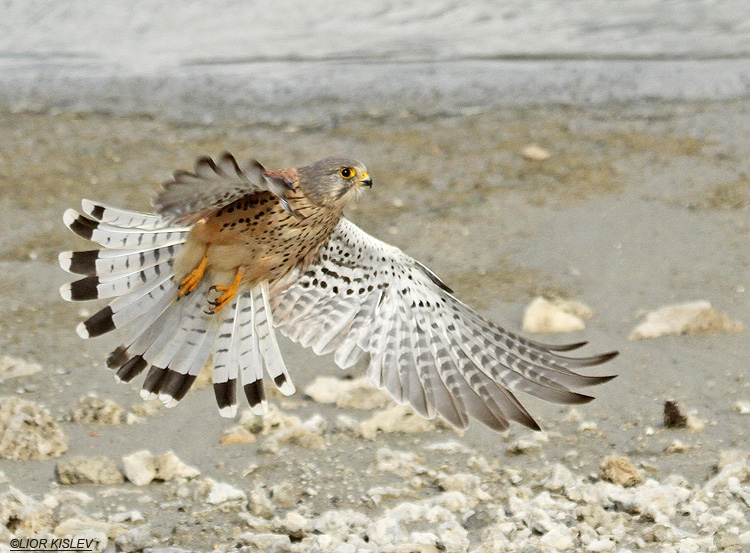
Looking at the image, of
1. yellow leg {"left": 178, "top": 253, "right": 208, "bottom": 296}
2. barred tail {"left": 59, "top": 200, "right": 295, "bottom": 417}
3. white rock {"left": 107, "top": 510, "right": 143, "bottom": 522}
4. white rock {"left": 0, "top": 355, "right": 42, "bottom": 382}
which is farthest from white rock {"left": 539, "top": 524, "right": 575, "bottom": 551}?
white rock {"left": 0, "top": 355, "right": 42, "bottom": 382}

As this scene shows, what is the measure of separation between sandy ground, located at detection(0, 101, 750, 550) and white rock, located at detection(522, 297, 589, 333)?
0.25 ft

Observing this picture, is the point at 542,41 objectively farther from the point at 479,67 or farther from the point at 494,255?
the point at 494,255

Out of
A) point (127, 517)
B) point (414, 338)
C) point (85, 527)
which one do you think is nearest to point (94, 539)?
point (85, 527)

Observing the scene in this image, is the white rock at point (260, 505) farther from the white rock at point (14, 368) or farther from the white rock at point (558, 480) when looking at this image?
the white rock at point (14, 368)

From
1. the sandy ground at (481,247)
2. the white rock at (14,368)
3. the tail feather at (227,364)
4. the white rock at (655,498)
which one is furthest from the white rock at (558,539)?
the white rock at (14,368)

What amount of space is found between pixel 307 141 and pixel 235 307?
4.07 meters

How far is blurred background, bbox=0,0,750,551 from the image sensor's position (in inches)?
189

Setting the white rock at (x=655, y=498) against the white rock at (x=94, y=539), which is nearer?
the white rock at (x=94, y=539)

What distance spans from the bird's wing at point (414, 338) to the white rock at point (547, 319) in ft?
3.99

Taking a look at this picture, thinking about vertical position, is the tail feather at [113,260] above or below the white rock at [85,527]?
above

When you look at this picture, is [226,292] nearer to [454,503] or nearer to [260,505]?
[260,505]

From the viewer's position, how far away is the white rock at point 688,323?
5820 millimetres

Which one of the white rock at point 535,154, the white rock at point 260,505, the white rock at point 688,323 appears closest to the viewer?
the white rock at point 260,505

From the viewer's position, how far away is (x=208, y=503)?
14.1ft
